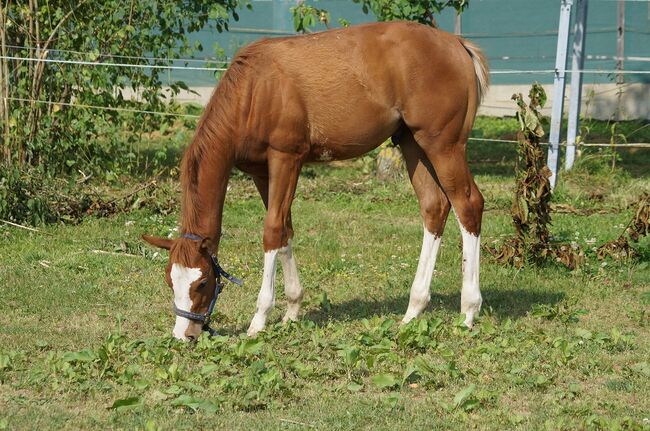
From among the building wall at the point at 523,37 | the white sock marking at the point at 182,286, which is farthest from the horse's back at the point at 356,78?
the building wall at the point at 523,37

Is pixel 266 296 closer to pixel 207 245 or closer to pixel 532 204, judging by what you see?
pixel 207 245

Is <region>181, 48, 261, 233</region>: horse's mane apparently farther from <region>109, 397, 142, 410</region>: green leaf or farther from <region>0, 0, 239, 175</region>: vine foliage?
<region>0, 0, 239, 175</region>: vine foliage

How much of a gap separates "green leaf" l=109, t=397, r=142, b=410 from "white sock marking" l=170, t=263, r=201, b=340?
1.06m

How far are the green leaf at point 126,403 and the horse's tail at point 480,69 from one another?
3.26 metres

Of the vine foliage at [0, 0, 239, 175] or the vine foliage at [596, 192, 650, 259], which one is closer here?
the vine foliage at [596, 192, 650, 259]

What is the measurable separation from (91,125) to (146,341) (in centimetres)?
567

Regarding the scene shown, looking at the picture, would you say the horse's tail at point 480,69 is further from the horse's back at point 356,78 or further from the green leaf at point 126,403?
the green leaf at point 126,403

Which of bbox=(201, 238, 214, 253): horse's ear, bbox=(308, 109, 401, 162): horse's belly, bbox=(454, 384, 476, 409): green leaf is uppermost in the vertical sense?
bbox=(308, 109, 401, 162): horse's belly

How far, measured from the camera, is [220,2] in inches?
445

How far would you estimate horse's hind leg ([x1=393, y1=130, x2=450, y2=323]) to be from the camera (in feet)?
22.0

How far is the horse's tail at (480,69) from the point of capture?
6711 mm

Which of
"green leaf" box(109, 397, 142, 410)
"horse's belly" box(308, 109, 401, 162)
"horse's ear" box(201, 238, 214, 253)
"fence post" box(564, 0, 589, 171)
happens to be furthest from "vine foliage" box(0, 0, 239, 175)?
"green leaf" box(109, 397, 142, 410)

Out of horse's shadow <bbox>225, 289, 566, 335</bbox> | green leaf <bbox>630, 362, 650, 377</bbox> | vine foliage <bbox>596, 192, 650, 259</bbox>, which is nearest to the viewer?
green leaf <bbox>630, 362, 650, 377</bbox>

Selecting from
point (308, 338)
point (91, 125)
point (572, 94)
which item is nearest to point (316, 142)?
point (308, 338)
